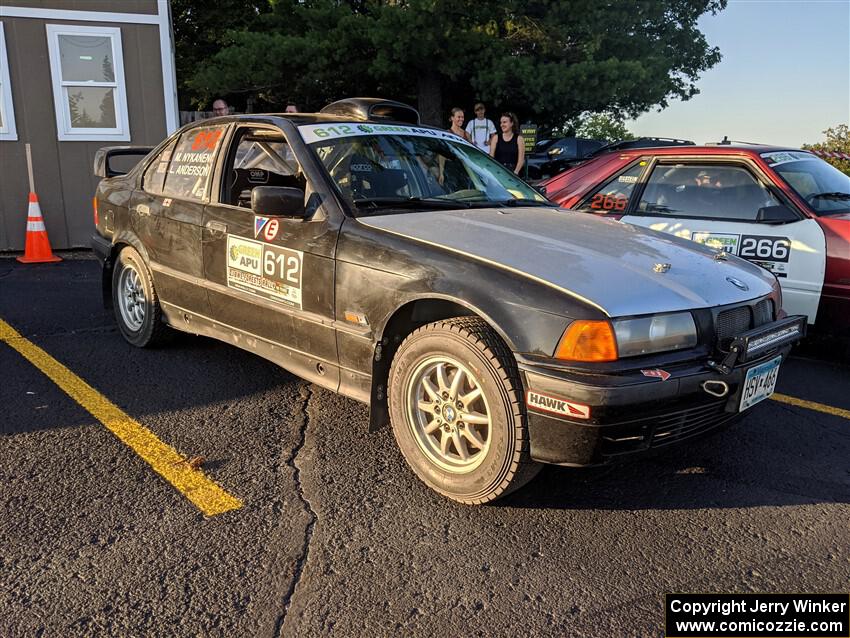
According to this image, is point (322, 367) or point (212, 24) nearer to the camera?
point (322, 367)

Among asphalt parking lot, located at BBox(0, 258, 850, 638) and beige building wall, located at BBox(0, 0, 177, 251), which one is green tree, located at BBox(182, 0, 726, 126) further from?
asphalt parking lot, located at BBox(0, 258, 850, 638)

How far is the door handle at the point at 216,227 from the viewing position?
3824mm

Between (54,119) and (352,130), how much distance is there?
6.72 metres

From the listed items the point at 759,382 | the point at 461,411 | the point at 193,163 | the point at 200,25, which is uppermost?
the point at 200,25

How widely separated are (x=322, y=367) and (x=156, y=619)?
1.46 metres

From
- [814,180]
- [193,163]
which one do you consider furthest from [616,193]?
[193,163]

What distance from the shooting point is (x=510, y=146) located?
8914 mm

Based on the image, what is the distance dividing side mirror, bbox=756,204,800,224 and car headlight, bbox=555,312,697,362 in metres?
2.60

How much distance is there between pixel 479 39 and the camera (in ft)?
44.0

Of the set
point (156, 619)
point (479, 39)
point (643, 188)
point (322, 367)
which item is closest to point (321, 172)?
point (322, 367)

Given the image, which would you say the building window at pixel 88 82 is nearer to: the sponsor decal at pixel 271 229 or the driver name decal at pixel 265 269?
the driver name decal at pixel 265 269

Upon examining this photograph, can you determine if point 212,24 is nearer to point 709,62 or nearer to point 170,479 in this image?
point 709,62

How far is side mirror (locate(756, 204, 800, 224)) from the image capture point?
4668mm

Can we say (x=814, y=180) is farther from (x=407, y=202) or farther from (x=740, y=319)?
(x=407, y=202)
